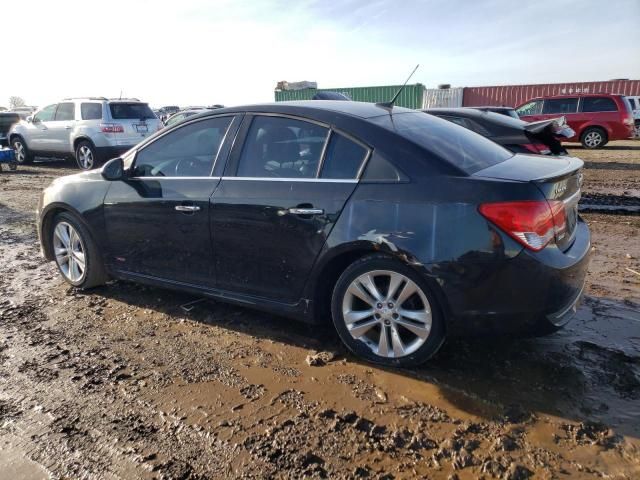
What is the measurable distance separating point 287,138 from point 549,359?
7.28ft

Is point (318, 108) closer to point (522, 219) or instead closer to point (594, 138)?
point (522, 219)

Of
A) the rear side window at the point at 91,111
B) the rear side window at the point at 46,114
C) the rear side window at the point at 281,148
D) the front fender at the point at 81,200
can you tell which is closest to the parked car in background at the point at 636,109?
the rear side window at the point at 91,111

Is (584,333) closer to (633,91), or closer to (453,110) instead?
(453,110)

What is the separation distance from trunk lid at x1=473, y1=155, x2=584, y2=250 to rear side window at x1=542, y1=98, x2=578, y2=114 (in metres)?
16.1

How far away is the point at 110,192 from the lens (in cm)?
421

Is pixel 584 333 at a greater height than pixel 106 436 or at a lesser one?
greater

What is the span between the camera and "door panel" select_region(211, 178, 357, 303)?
3.17 metres

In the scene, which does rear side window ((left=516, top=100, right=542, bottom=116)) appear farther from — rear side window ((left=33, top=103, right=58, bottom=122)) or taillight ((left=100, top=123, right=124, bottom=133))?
rear side window ((left=33, top=103, right=58, bottom=122))

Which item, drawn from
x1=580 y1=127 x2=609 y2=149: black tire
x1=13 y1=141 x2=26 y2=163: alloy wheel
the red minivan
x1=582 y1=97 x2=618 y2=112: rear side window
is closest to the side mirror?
x1=13 y1=141 x2=26 y2=163: alloy wheel

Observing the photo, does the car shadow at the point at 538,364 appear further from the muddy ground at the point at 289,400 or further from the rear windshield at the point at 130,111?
the rear windshield at the point at 130,111

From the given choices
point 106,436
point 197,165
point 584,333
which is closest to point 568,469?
point 584,333

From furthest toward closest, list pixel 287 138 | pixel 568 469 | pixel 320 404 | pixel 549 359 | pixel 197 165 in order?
1. pixel 197 165
2. pixel 287 138
3. pixel 549 359
4. pixel 320 404
5. pixel 568 469

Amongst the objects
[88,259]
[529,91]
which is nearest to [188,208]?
[88,259]

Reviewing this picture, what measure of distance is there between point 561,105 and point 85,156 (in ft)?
50.6
